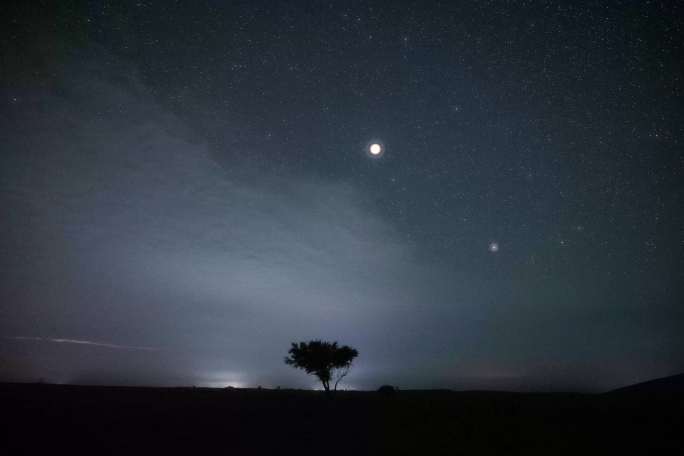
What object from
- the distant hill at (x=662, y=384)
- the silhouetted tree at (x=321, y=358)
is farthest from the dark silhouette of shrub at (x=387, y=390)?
the distant hill at (x=662, y=384)

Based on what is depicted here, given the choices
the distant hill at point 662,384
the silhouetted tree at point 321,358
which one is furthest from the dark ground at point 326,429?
the distant hill at point 662,384

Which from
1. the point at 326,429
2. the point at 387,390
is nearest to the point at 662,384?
the point at 387,390

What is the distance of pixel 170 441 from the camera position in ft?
51.2

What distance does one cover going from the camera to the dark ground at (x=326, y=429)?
1466 centimetres

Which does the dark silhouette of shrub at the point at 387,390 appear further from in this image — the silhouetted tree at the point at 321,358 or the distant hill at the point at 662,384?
the distant hill at the point at 662,384

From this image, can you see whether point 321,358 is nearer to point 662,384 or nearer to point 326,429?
point 326,429

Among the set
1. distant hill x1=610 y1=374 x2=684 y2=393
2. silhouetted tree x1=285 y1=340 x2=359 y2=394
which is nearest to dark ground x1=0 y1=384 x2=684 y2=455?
silhouetted tree x1=285 y1=340 x2=359 y2=394

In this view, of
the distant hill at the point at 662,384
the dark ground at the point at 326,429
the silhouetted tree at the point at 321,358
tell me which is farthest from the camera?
the distant hill at the point at 662,384

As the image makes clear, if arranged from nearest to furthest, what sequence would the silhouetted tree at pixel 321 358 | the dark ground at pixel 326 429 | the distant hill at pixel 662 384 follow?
the dark ground at pixel 326 429 < the silhouetted tree at pixel 321 358 < the distant hill at pixel 662 384

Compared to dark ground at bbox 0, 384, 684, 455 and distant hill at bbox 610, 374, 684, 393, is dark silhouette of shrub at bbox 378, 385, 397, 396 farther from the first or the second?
distant hill at bbox 610, 374, 684, 393

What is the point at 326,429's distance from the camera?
1925 centimetres

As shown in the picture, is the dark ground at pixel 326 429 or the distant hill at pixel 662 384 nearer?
the dark ground at pixel 326 429

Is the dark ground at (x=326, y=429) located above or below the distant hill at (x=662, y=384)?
below

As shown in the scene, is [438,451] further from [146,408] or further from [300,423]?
[146,408]
